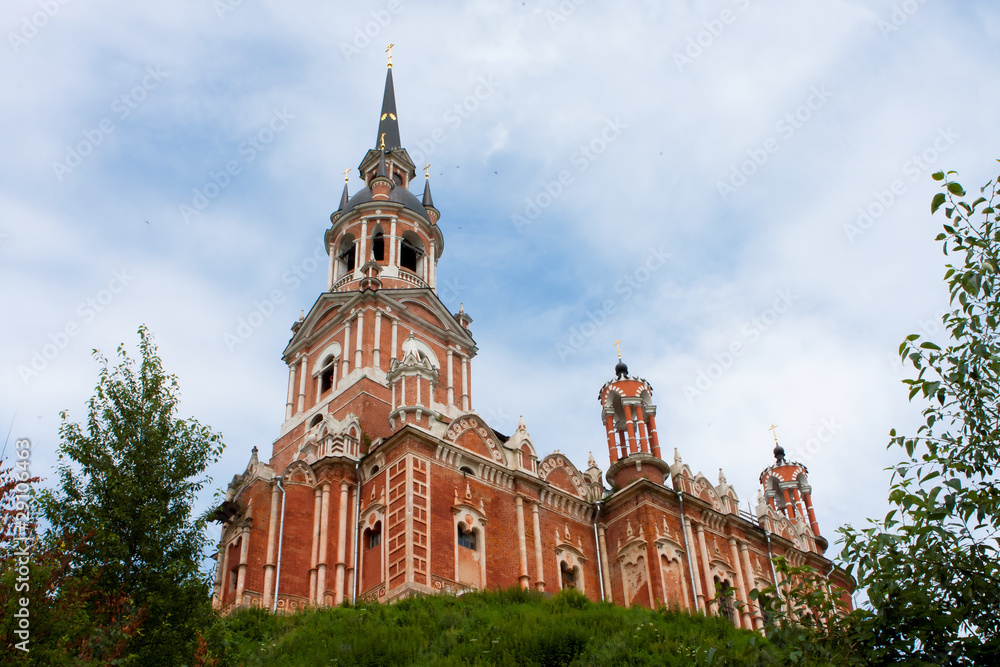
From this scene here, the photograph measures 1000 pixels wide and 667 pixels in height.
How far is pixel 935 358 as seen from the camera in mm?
10477

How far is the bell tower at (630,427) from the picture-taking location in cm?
3466

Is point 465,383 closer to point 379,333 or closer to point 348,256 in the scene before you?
point 379,333

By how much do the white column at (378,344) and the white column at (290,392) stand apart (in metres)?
4.51

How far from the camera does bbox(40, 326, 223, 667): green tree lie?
47.0ft

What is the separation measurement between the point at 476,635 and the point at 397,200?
25612 mm

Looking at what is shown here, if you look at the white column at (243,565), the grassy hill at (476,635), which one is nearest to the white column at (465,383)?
the white column at (243,565)

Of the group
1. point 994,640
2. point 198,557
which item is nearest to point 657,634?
point 198,557

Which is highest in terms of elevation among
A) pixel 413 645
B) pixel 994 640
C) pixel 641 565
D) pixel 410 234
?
pixel 410 234

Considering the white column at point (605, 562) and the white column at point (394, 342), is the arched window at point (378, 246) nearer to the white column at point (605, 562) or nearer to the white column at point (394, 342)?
the white column at point (394, 342)

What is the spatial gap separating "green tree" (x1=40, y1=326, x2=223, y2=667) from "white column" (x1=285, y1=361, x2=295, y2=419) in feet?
65.4

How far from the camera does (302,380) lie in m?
37.5

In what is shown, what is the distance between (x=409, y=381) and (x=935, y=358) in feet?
73.7

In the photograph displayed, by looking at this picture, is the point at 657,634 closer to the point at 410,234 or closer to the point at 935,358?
the point at 935,358

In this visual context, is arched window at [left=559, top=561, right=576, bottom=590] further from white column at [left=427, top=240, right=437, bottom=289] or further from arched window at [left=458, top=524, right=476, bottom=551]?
white column at [left=427, top=240, right=437, bottom=289]
